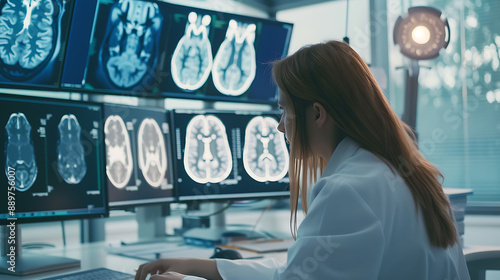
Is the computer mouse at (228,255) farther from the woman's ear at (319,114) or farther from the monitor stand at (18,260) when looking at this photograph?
the woman's ear at (319,114)

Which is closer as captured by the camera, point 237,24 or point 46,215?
point 46,215

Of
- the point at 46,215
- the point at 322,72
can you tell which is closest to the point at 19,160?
the point at 46,215

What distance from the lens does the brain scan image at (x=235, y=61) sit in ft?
6.17

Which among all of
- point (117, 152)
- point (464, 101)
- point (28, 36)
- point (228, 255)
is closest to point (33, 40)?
point (28, 36)

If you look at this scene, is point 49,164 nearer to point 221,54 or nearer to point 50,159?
point 50,159

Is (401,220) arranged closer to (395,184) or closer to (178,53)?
(395,184)

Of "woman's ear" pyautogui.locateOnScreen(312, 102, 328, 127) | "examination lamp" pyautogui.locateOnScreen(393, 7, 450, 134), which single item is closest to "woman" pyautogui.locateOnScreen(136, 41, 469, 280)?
"woman's ear" pyautogui.locateOnScreen(312, 102, 328, 127)

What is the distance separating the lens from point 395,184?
82cm

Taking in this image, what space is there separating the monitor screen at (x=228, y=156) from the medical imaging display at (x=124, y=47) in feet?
0.64

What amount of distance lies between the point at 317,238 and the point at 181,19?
1203 millimetres

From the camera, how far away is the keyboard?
3.71ft

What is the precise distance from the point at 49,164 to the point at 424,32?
1442 millimetres

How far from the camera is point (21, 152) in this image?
1.27m

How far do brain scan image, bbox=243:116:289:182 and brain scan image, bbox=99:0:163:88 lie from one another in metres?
0.45
